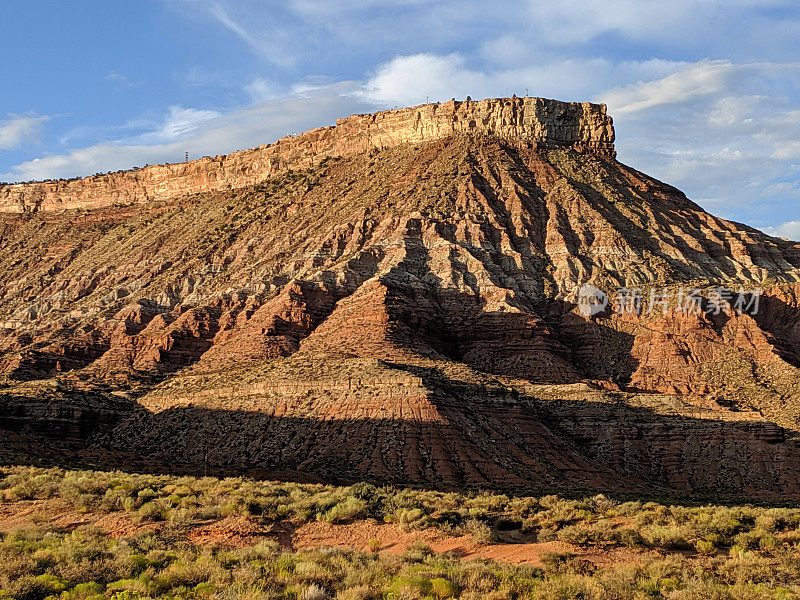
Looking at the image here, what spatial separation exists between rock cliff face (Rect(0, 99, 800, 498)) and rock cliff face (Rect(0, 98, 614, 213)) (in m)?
0.41

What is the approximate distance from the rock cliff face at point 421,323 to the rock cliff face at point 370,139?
41 cm

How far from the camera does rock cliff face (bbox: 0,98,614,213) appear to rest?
120 meters

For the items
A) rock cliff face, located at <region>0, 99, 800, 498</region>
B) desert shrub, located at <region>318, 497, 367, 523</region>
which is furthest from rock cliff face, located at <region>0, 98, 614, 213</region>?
desert shrub, located at <region>318, 497, 367, 523</region>

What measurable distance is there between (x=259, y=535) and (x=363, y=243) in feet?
246

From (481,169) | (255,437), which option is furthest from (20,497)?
(481,169)

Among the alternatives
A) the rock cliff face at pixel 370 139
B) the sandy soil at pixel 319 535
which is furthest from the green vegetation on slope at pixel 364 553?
the rock cliff face at pixel 370 139

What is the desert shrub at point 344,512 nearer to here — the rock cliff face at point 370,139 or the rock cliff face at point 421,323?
the rock cliff face at point 421,323

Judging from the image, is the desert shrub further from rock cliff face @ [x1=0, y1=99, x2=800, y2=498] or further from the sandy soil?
rock cliff face @ [x1=0, y1=99, x2=800, y2=498]

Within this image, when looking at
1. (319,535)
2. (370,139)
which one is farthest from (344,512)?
(370,139)

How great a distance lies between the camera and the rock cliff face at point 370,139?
12000 cm

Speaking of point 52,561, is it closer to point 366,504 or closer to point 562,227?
point 366,504

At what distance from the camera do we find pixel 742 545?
21.9 m

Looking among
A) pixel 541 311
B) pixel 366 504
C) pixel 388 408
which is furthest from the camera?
pixel 541 311

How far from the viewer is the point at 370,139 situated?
123500 millimetres
